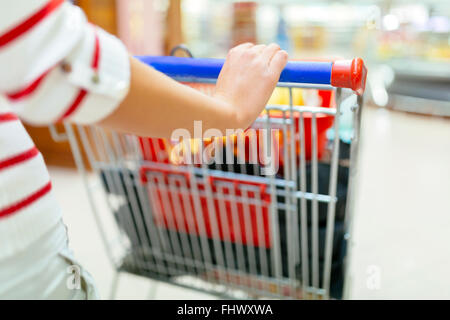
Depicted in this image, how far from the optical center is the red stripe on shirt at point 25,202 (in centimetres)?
51

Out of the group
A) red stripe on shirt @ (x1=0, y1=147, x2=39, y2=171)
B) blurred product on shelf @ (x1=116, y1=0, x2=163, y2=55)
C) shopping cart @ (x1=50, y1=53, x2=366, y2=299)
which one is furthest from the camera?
blurred product on shelf @ (x1=116, y1=0, x2=163, y2=55)

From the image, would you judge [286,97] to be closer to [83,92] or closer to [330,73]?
[330,73]

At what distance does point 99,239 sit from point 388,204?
55.3 inches

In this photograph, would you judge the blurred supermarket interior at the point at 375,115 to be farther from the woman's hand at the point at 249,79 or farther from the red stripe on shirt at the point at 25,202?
the red stripe on shirt at the point at 25,202

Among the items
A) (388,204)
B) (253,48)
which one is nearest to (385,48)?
(388,204)

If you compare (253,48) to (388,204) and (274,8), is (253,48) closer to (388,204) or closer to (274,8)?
(388,204)

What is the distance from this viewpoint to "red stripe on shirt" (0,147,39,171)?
1.67 feet

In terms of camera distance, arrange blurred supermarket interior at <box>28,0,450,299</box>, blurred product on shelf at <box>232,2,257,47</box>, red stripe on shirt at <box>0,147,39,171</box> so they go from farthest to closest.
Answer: blurred product on shelf at <box>232,2,257,47</box> → blurred supermarket interior at <box>28,0,450,299</box> → red stripe on shirt at <box>0,147,39,171</box>

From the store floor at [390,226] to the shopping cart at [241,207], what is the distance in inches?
5.7

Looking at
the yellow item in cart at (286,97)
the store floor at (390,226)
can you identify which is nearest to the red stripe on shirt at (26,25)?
the yellow item in cart at (286,97)

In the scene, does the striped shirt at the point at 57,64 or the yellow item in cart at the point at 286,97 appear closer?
the striped shirt at the point at 57,64

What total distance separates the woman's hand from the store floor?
2.83ft

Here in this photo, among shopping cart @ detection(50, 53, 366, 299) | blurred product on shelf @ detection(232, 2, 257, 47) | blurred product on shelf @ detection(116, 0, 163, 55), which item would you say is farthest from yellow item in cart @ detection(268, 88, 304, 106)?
blurred product on shelf @ detection(116, 0, 163, 55)

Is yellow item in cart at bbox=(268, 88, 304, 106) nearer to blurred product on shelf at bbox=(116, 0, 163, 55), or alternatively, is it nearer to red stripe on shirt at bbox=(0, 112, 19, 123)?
red stripe on shirt at bbox=(0, 112, 19, 123)
